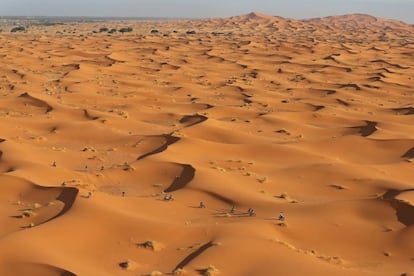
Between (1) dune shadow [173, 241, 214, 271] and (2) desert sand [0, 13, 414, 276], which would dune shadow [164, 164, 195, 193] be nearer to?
(2) desert sand [0, 13, 414, 276]

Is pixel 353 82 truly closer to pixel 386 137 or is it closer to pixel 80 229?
pixel 386 137

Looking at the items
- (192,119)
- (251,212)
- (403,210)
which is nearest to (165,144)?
(192,119)

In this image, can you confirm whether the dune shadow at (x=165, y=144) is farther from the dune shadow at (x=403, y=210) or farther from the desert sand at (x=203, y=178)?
the dune shadow at (x=403, y=210)

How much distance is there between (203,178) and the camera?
807 cm

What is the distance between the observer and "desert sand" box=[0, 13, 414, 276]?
17.9 ft

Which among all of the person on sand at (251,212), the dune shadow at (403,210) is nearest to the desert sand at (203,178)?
the dune shadow at (403,210)

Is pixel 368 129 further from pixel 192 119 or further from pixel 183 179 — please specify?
pixel 183 179

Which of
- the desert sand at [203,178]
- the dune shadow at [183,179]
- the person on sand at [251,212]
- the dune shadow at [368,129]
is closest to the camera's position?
the desert sand at [203,178]

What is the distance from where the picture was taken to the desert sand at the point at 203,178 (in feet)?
17.9

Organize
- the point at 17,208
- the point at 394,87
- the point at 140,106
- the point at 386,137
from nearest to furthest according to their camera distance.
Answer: the point at 17,208, the point at 386,137, the point at 140,106, the point at 394,87

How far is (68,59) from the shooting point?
1080 inches

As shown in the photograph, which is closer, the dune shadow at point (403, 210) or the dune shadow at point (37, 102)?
the dune shadow at point (403, 210)

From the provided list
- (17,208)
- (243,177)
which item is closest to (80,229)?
(17,208)

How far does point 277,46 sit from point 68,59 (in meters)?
14.6
